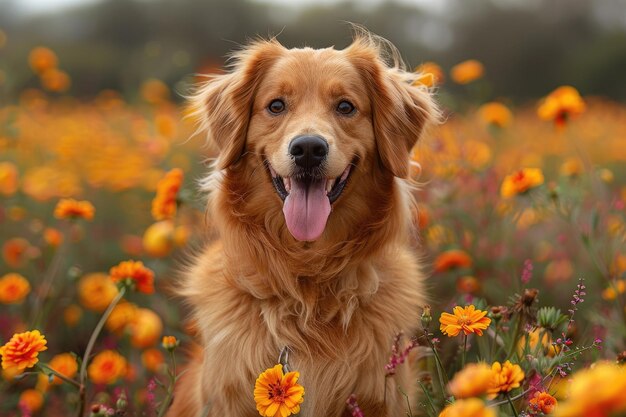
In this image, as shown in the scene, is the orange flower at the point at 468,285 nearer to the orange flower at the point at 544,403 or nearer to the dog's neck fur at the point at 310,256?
the dog's neck fur at the point at 310,256

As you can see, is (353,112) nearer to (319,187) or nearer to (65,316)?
(319,187)

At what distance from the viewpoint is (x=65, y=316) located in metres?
4.04

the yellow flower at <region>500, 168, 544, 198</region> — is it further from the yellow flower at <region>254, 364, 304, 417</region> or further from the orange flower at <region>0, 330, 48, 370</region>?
the orange flower at <region>0, 330, 48, 370</region>

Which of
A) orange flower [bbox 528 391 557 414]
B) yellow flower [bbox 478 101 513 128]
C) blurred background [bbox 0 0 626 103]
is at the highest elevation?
orange flower [bbox 528 391 557 414]

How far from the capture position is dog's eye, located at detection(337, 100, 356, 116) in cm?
296

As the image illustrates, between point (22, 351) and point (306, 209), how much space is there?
1.23 metres

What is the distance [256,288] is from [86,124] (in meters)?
4.70

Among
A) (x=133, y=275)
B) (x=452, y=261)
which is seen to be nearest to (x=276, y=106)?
(x=133, y=275)

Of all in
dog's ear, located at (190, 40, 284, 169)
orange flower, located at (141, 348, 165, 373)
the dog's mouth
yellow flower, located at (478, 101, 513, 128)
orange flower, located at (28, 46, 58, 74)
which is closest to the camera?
the dog's mouth

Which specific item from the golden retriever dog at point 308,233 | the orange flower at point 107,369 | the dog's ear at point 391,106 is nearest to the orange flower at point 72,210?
the golden retriever dog at point 308,233

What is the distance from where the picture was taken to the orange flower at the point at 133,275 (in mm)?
2461

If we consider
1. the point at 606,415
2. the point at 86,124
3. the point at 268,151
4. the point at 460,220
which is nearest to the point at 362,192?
the point at 268,151

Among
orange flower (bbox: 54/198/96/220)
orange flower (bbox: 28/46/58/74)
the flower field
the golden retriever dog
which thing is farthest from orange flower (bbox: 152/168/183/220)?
orange flower (bbox: 28/46/58/74)

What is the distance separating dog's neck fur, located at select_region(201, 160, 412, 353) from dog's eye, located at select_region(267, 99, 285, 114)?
1.01 ft
